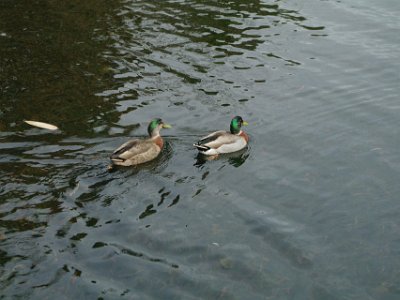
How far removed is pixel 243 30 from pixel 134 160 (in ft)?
29.1

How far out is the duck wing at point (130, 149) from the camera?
13258 millimetres

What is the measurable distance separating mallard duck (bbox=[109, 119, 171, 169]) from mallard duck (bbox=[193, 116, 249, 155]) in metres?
0.90

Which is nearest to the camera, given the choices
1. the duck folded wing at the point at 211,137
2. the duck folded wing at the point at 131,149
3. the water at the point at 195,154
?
the water at the point at 195,154

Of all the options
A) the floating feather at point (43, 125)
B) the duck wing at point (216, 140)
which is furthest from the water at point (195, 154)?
the duck wing at point (216, 140)

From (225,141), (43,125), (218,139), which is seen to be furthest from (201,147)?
(43,125)

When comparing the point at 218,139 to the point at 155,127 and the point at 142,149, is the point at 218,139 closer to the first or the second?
the point at 155,127

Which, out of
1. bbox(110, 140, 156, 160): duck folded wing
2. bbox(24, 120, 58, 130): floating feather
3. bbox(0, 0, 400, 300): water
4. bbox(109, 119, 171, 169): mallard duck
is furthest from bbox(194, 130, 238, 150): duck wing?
bbox(24, 120, 58, 130): floating feather

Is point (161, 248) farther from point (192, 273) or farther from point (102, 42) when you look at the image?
point (102, 42)

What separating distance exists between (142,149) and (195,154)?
1.29 m

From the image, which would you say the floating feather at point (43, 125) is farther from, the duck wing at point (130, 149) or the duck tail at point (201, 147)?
the duck tail at point (201, 147)

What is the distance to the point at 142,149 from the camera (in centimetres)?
1383

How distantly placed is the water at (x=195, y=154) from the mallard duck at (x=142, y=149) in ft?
0.73

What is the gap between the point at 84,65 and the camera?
720 inches

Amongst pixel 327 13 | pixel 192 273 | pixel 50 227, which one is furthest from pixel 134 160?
pixel 327 13
